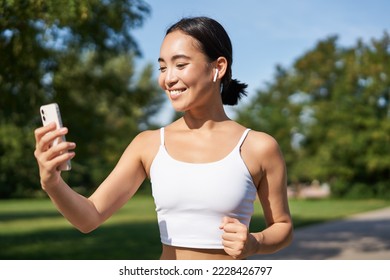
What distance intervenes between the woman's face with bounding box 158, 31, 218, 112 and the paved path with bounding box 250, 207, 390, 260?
891 centimetres

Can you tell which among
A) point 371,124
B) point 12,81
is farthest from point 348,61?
point 12,81

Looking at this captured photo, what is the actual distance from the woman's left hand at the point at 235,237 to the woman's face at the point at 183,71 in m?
0.43

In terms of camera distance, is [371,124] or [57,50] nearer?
[57,50]

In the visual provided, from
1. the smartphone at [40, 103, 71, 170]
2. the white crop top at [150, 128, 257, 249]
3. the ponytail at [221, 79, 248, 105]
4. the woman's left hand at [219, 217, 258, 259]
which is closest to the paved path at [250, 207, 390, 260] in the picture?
the ponytail at [221, 79, 248, 105]

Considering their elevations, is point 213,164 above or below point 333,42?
below

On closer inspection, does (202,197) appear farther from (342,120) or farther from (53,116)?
(342,120)

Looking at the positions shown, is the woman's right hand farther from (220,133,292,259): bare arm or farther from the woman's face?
(220,133,292,259): bare arm

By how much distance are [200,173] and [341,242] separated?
543 inches

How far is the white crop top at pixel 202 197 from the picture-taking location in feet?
6.75

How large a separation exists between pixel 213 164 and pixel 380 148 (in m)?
42.6

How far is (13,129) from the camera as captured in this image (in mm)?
15250

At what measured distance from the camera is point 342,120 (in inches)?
1743
